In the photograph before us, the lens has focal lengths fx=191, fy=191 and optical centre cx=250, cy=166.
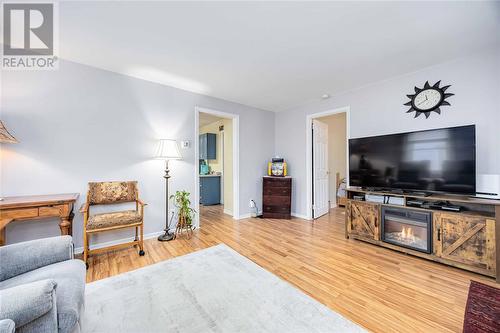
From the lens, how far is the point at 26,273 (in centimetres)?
123

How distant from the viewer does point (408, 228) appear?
2.54 metres

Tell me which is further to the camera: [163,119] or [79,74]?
[163,119]

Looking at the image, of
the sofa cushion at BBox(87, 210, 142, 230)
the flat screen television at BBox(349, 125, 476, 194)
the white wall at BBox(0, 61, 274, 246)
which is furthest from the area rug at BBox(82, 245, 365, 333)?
the flat screen television at BBox(349, 125, 476, 194)

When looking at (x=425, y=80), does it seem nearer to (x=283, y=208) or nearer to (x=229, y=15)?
(x=229, y=15)

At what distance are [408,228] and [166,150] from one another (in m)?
3.61

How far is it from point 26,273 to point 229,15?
8.26ft

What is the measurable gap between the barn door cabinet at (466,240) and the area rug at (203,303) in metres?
1.72

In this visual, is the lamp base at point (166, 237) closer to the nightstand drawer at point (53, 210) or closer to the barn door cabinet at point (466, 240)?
the nightstand drawer at point (53, 210)

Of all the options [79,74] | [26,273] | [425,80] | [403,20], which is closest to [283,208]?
[425,80]

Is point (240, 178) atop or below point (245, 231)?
atop

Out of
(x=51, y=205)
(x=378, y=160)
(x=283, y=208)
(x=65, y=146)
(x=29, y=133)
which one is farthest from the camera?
(x=283, y=208)

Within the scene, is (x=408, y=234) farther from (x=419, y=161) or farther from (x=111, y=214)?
(x=111, y=214)

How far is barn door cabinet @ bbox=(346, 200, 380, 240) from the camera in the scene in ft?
9.14

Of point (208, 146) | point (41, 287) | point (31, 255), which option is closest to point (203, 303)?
point (41, 287)
